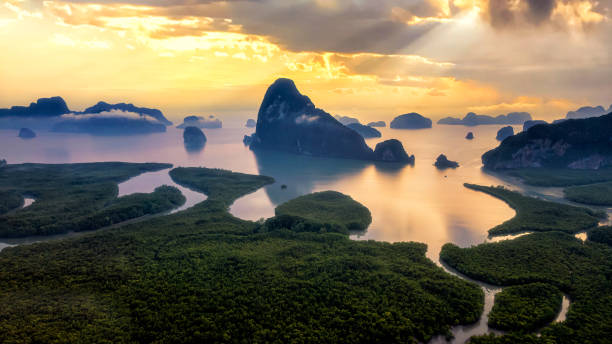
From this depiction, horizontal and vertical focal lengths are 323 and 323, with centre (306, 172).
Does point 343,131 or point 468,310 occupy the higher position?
point 343,131

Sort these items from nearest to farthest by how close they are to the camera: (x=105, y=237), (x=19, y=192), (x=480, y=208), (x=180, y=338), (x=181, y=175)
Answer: (x=180, y=338)
(x=105, y=237)
(x=480, y=208)
(x=19, y=192)
(x=181, y=175)

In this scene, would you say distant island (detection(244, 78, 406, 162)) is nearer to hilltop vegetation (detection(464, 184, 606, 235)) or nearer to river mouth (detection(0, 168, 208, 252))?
river mouth (detection(0, 168, 208, 252))

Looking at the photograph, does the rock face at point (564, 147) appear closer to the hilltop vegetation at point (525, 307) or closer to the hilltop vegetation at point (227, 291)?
the hilltop vegetation at point (227, 291)

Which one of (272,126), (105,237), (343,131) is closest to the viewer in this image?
(105,237)

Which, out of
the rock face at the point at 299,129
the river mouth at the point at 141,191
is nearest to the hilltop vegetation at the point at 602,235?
the river mouth at the point at 141,191

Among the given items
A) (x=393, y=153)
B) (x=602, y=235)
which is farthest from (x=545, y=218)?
(x=393, y=153)

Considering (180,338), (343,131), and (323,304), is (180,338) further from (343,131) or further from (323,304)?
(343,131)

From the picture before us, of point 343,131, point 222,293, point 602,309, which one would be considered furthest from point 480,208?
point 343,131

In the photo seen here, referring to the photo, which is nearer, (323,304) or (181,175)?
(323,304)
